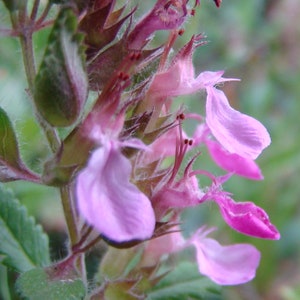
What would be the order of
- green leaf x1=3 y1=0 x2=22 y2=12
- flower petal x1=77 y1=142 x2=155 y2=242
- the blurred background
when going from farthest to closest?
the blurred background → green leaf x1=3 y1=0 x2=22 y2=12 → flower petal x1=77 y1=142 x2=155 y2=242

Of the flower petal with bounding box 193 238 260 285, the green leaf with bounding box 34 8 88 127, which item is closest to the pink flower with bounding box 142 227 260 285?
the flower petal with bounding box 193 238 260 285

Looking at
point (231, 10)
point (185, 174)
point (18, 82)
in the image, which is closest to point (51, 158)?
point (185, 174)

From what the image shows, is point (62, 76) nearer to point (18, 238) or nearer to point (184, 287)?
point (18, 238)

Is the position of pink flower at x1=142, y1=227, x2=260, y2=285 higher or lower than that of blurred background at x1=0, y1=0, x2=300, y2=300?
higher

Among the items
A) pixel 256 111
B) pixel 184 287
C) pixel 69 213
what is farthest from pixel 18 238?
pixel 256 111

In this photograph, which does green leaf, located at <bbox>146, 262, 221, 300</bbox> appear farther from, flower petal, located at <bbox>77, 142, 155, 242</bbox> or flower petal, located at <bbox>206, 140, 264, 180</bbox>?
flower petal, located at <bbox>77, 142, 155, 242</bbox>

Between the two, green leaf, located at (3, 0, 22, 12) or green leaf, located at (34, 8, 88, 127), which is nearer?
green leaf, located at (34, 8, 88, 127)
